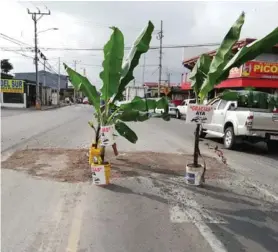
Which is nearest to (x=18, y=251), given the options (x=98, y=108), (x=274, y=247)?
(x=274, y=247)

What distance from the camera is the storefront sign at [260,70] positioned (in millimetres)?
28030

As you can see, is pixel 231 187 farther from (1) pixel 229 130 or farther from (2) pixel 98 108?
(1) pixel 229 130

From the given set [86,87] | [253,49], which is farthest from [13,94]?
[253,49]

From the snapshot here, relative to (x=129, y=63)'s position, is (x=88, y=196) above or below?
below

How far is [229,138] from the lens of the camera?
44.3ft

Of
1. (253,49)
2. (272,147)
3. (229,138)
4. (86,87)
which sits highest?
(253,49)

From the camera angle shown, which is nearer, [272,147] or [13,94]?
[272,147]

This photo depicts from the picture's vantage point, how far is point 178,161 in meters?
10.1

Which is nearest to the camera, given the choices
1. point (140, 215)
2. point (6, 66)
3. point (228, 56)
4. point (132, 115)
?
point (140, 215)

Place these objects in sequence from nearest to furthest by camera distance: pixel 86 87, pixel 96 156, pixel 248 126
A: pixel 96 156 < pixel 86 87 < pixel 248 126

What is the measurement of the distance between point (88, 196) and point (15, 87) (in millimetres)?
46221

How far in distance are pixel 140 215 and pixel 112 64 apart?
310 centimetres

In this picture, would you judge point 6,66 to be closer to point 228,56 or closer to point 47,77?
point 47,77

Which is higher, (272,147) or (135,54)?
(135,54)
